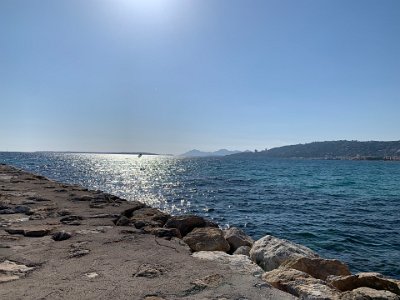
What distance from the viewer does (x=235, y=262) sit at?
20.2 ft

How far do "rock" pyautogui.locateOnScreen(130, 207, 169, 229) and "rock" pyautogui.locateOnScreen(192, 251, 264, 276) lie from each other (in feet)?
8.78

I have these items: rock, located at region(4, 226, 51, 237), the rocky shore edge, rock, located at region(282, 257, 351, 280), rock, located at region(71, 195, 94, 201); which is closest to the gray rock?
the rocky shore edge

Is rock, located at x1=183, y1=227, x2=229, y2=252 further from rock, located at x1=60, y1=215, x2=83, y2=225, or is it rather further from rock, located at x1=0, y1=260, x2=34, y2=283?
rock, located at x1=0, y1=260, x2=34, y2=283

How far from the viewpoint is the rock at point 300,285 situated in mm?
4676

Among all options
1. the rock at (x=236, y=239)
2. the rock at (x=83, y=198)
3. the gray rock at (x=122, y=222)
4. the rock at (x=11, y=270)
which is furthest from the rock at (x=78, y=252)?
the rock at (x=83, y=198)

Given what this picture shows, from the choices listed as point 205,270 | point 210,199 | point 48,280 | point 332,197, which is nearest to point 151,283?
point 205,270

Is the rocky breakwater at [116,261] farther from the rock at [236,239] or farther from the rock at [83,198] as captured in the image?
the rock at [83,198]

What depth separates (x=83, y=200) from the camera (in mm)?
12836

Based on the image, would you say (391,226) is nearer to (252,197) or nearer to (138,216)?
(252,197)

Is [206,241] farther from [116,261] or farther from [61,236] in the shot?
[61,236]

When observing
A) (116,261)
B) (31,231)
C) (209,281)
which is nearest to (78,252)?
(116,261)

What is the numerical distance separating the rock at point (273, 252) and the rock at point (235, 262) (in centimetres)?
121

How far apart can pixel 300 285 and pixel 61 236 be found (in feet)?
16.0

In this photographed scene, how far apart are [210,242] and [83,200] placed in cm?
692
